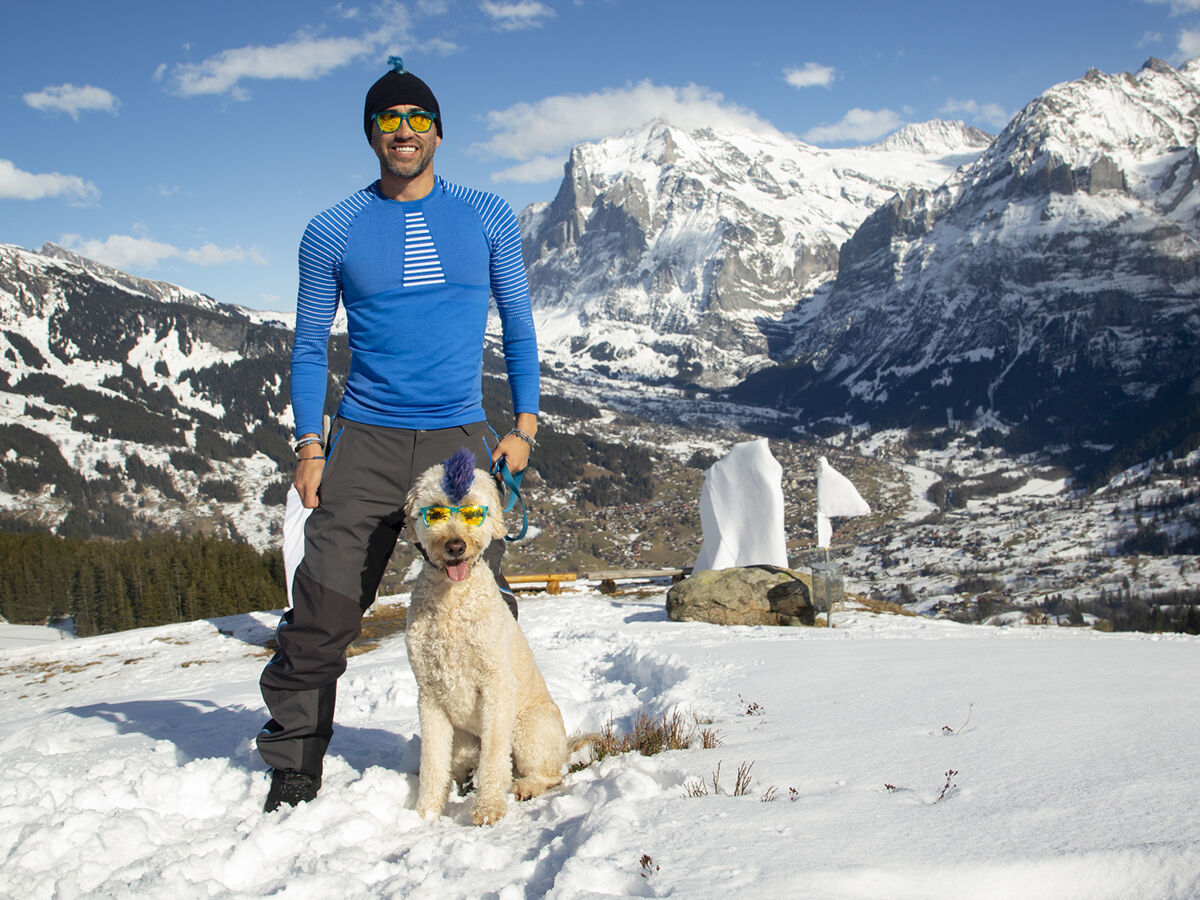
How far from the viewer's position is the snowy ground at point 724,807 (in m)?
2.96

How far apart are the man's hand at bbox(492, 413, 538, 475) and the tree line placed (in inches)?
2401

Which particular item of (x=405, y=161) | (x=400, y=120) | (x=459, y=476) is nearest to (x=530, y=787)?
(x=459, y=476)

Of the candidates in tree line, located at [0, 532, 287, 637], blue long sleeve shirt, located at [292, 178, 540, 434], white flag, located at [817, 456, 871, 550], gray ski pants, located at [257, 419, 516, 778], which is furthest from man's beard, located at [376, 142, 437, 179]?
tree line, located at [0, 532, 287, 637]

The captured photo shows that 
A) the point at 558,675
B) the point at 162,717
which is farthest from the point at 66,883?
the point at 558,675

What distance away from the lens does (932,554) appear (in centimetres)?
15650

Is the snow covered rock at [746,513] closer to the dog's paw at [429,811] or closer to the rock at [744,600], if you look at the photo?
the rock at [744,600]

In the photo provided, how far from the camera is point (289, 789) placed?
15.2ft

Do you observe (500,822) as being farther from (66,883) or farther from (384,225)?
(384,225)

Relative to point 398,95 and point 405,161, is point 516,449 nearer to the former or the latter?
point 405,161

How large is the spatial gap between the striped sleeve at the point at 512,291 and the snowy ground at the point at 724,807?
267 cm

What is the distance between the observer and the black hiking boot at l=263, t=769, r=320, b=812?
4590 mm

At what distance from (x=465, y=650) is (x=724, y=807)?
1728 millimetres

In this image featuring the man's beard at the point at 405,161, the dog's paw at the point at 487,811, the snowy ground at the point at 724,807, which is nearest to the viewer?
the snowy ground at the point at 724,807

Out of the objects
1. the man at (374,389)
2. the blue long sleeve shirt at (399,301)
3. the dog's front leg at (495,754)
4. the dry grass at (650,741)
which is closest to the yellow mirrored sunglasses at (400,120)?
the man at (374,389)
